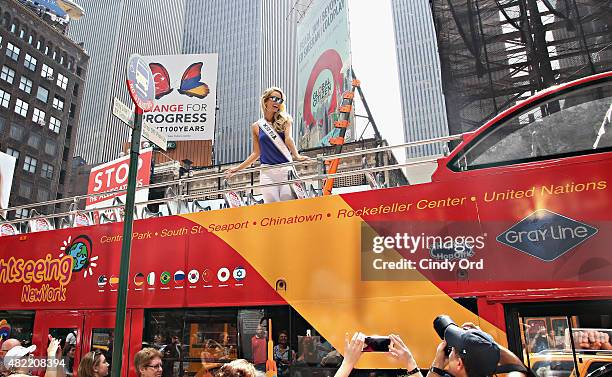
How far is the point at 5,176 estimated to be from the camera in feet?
35.1

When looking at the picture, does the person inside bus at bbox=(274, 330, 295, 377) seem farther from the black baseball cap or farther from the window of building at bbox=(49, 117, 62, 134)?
the window of building at bbox=(49, 117, 62, 134)

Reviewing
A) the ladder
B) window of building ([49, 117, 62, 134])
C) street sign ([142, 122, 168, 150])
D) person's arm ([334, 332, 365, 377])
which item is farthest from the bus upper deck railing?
window of building ([49, 117, 62, 134])

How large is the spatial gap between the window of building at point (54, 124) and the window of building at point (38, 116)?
1144mm

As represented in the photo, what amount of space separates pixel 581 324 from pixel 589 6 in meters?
7.85

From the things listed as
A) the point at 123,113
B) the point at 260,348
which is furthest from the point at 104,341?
the point at 123,113

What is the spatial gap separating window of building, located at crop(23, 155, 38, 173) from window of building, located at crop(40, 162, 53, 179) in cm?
112

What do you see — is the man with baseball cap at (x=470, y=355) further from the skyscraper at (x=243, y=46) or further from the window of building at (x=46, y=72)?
the window of building at (x=46, y=72)

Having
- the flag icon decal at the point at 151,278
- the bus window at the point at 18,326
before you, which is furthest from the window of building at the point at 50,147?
the flag icon decal at the point at 151,278

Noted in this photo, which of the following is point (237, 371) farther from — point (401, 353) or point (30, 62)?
point (30, 62)

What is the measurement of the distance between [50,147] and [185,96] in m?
→ 46.3

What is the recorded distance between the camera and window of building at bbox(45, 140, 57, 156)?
5669 cm

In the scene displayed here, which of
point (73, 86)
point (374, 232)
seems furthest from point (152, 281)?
point (73, 86)

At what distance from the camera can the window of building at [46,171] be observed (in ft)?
182

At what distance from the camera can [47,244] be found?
21.6 feet
